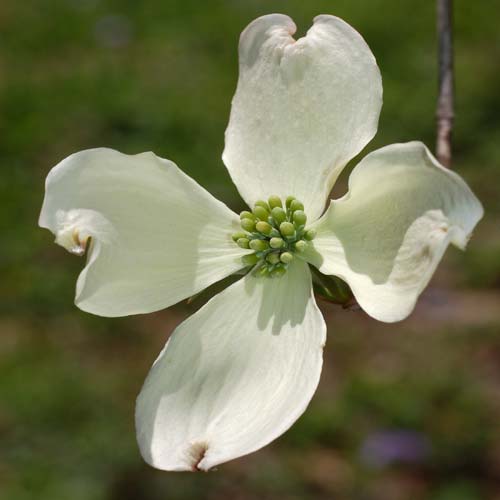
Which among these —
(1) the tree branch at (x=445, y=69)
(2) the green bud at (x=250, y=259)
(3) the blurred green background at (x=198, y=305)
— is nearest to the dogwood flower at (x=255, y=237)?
(2) the green bud at (x=250, y=259)

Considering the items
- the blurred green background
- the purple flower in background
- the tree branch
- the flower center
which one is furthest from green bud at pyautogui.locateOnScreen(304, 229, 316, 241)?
the purple flower in background

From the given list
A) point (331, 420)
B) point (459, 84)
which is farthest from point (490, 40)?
point (331, 420)

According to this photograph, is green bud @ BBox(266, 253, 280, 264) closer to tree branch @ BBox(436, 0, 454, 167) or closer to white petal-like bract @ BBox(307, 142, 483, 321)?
white petal-like bract @ BBox(307, 142, 483, 321)

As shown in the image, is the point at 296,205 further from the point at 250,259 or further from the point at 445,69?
the point at 445,69

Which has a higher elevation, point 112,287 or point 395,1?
point 112,287

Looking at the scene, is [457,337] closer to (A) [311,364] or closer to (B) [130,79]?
(A) [311,364]

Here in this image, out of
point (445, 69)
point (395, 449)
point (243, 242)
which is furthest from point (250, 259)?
point (395, 449)
